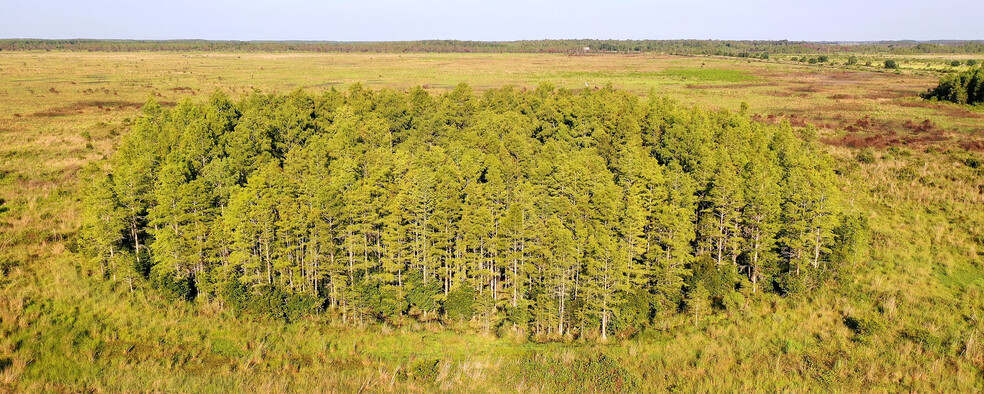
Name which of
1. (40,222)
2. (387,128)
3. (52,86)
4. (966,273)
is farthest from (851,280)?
(52,86)

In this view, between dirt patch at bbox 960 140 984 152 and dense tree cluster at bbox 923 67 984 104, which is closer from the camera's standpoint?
dirt patch at bbox 960 140 984 152

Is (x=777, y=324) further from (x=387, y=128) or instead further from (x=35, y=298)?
(x=35, y=298)

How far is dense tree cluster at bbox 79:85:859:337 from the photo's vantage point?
38062 mm

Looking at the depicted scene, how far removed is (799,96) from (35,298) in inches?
6224

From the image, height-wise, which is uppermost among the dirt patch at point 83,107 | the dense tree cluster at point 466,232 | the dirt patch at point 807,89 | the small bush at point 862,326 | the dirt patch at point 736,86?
the dirt patch at point 736,86

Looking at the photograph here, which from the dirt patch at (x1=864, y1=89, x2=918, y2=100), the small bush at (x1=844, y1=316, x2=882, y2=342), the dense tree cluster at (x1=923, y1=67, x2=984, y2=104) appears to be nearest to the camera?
the small bush at (x1=844, y1=316, x2=882, y2=342)

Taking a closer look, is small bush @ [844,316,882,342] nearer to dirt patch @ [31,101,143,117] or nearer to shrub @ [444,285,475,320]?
shrub @ [444,285,475,320]

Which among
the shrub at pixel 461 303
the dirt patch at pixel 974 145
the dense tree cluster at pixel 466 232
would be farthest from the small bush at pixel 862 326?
the dirt patch at pixel 974 145

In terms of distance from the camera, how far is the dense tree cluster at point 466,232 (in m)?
38.1

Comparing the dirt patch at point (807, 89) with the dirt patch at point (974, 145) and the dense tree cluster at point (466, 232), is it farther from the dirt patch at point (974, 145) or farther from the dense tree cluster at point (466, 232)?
the dense tree cluster at point (466, 232)

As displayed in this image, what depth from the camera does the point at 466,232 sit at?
129ft

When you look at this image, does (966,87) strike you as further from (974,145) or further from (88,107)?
(88,107)

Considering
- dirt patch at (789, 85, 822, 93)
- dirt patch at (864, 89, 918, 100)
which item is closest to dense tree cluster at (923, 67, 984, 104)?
dirt patch at (864, 89, 918, 100)

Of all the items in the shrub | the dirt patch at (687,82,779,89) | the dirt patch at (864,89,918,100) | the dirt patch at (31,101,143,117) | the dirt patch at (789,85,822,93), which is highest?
the dirt patch at (687,82,779,89)
